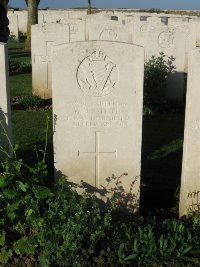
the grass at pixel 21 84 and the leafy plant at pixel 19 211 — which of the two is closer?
the leafy plant at pixel 19 211

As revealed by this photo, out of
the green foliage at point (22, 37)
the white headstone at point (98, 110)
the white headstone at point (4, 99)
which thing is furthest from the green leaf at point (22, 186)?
the green foliage at point (22, 37)

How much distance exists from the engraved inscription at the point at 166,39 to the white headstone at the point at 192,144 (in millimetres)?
4728

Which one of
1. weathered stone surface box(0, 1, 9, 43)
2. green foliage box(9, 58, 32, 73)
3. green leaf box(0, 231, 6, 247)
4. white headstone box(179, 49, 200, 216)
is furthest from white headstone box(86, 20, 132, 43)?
green leaf box(0, 231, 6, 247)

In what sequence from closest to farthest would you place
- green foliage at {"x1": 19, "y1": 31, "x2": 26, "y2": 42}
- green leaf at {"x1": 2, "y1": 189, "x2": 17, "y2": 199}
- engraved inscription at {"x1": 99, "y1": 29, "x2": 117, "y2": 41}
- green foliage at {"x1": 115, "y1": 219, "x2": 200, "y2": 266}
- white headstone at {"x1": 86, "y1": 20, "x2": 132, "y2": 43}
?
green foliage at {"x1": 115, "y1": 219, "x2": 200, "y2": 266}, green leaf at {"x1": 2, "y1": 189, "x2": 17, "y2": 199}, white headstone at {"x1": 86, "y1": 20, "x2": 132, "y2": 43}, engraved inscription at {"x1": 99, "y1": 29, "x2": 117, "y2": 41}, green foliage at {"x1": 19, "y1": 31, "x2": 26, "y2": 42}

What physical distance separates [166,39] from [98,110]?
494 cm

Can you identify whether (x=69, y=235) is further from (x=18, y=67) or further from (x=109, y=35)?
(x=18, y=67)

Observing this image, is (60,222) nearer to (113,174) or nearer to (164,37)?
(113,174)

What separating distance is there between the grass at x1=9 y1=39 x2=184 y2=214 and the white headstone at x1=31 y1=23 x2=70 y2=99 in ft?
4.22

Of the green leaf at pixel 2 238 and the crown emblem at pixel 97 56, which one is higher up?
the crown emblem at pixel 97 56

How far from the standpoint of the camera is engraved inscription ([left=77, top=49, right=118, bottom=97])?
409 cm

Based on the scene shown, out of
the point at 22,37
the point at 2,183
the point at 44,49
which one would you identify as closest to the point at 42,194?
the point at 2,183

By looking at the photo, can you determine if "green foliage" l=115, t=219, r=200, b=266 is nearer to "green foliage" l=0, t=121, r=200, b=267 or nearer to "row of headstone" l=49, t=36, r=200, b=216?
"green foliage" l=0, t=121, r=200, b=267

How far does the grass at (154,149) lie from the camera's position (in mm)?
4952

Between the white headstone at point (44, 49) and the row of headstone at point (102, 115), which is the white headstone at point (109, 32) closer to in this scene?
the white headstone at point (44, 49)
